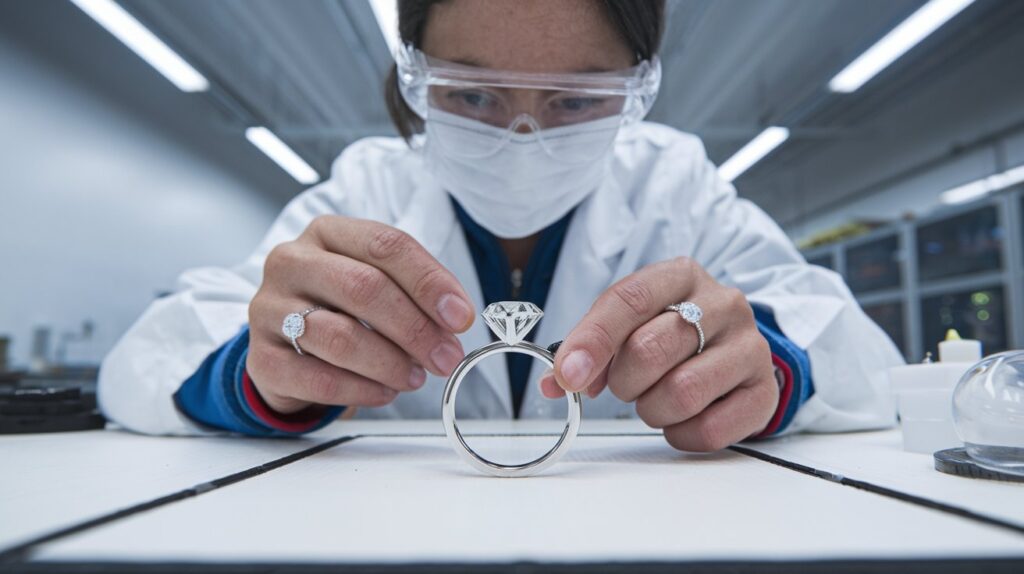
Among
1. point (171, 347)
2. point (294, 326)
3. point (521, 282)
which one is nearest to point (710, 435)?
point (294, 326)

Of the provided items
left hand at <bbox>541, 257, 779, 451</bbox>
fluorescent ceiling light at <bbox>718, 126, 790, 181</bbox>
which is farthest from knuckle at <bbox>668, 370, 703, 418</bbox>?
fluorescent ceiling light at <bbox>718, 126, 790, 181</bbox>

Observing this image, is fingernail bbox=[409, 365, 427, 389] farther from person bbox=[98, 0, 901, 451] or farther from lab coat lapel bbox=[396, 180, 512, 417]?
lab coat lapel bbox=[396, 180, 512, 417]

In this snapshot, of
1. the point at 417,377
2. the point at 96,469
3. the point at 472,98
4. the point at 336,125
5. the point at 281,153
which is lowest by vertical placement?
the point at 96,469

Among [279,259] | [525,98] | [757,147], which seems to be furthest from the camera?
[757,147]

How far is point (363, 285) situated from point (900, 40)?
3864mm

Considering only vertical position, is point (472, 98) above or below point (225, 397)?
above

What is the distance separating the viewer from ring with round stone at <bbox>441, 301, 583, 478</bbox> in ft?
1.97

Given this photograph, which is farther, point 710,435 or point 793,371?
point 793,371

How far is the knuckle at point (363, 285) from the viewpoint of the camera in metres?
0.73

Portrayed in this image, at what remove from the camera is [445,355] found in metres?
0.75

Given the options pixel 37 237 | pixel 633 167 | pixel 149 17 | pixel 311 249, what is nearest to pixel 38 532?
pixel 311 249

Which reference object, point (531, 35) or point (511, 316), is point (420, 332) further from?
point (531, 35)

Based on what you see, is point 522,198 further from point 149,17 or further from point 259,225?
point 259,225

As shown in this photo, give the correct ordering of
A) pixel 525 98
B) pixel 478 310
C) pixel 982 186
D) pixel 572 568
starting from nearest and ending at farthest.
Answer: pixel 572 568 < pixel 525 98 < pixel 478 310 < pixel 982 186
